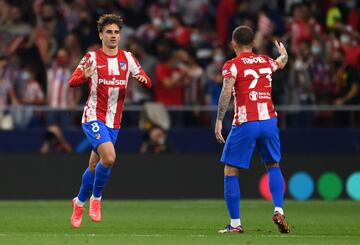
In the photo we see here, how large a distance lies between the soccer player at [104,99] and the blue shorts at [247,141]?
5.22 ft

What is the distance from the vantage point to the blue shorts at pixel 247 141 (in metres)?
13.3

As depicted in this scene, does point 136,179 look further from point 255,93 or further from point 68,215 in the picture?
point 255,93

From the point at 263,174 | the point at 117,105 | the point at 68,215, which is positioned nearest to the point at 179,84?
the point at 263,174

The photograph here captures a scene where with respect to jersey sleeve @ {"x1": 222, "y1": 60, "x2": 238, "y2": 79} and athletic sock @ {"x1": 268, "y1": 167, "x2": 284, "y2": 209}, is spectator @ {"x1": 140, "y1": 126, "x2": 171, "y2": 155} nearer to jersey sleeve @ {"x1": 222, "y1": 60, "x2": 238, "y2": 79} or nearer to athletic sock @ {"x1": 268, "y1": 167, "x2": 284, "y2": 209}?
athletic sock @ {"x1": 268, "y1": 167, "x2": 284, "y2": 209}

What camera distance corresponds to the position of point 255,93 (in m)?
13.4

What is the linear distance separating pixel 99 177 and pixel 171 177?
7350 millimetres

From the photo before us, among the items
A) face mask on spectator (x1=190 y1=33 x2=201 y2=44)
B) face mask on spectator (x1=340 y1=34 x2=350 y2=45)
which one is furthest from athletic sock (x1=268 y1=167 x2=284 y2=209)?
face mask on spectator (x1=190 y1=33 x2=201 y2=44)

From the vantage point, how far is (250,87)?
1340 cm

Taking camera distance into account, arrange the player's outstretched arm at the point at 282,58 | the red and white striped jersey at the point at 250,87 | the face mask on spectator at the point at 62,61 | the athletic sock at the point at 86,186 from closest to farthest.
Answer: the red and white striped jersey at the point at 250,87, the player's outstretched arm at the point at 282,58, the athletic sock at the point at 86,186, the face mask on spectator at the point at 62,61

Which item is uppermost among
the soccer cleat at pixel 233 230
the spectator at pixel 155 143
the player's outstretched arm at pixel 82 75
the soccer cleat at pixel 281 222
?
the player's outstretched arm at pixel 82 75

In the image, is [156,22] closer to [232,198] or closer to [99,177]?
[99,177]

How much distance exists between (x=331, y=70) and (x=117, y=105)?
28.3 ft

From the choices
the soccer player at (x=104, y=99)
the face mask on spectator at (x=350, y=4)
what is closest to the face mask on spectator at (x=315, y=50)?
the face mask on spectator at (x=350, y=4)

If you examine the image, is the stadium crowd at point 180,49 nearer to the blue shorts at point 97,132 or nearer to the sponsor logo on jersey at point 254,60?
the blue shorts at point 97,132
